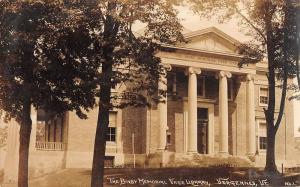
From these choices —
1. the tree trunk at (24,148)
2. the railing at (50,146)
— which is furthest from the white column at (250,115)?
the tree trunk at (24,148)

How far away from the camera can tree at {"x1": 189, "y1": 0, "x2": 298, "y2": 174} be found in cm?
2369

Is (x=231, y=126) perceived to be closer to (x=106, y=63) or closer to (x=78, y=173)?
(x=78, y=173)

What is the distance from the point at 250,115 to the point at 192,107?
5690 millimetres

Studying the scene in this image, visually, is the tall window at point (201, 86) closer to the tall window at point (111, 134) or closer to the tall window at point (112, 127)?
the tall window at point (112, 127)

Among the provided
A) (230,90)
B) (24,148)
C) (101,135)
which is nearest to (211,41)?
(230,90)

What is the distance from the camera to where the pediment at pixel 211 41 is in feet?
121

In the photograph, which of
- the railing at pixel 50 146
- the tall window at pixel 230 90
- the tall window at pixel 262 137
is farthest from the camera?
the tall window at pixel 262 137

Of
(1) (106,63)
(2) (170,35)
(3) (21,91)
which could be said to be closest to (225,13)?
(2) (170,35)

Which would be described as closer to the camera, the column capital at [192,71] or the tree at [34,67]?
the tree at [34,67]

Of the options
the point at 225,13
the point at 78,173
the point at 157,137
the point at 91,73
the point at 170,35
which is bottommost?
the point at 78,173

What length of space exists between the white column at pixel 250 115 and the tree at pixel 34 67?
21.4 meters

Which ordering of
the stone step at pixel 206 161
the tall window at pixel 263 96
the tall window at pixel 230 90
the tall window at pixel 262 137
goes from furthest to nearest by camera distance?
the tall window at pixel 263 96 < the tall window at pixel 262 137 < the tall window at pixel 230 90 < the stone step at pixel 206 161

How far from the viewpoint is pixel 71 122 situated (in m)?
34.8

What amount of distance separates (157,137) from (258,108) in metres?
11.1
